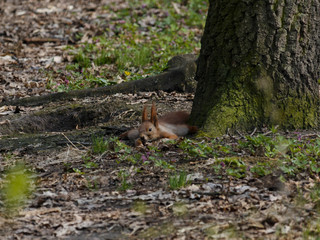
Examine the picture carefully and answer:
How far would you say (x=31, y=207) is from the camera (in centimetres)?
395

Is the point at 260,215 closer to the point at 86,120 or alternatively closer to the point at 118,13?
the point at 86,120

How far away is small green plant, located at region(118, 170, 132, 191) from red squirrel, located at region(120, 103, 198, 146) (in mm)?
894

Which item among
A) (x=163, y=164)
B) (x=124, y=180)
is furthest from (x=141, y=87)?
(x=124, y=180)

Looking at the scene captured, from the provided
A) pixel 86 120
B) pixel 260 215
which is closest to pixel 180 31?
pixel 86 120

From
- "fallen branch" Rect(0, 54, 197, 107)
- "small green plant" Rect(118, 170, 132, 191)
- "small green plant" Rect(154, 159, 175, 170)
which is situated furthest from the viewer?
"fallen branch" Rect(0, 54, 197, 107)

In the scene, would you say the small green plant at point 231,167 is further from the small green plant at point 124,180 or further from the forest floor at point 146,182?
the small green plant at point 124,180

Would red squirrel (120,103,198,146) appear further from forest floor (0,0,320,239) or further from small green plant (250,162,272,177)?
small green plant (250,162,272,177)

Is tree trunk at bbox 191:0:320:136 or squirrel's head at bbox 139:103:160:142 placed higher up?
tree trunk at bbox 191:0:320:136

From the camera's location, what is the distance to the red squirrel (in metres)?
5.41

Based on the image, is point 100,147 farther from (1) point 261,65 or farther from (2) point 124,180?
(1) point 261,65

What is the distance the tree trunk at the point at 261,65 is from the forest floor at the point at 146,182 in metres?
0.26

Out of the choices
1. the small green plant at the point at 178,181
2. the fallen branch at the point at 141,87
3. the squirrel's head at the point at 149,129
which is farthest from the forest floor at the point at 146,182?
the fallen branch at the point at 141,87

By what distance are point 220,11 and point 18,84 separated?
496 cm

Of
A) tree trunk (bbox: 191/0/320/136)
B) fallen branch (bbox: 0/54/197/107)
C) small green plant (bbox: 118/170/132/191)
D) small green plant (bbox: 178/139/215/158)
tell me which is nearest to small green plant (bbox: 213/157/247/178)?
small green plant (bbox: 178/139/215/158)
